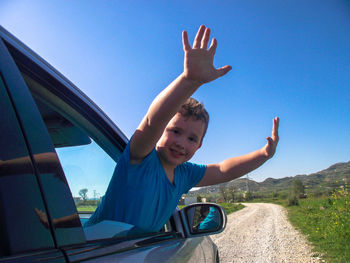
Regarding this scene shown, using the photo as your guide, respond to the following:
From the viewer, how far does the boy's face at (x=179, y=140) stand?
5.85 ft

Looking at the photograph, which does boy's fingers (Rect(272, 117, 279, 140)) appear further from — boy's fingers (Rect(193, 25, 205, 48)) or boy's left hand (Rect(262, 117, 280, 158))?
boy's fingers (Rect(193, 25, 205, 48))

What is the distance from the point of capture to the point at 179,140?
1.80 metres

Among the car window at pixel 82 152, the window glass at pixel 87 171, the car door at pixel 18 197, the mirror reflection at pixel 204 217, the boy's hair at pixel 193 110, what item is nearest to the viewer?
the car door at pixel 18 197

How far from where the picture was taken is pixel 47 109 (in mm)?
1479

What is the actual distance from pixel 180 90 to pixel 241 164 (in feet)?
4.63

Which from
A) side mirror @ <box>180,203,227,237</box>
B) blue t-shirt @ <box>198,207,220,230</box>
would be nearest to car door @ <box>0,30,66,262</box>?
side mirror @ <box>180,203,227,237</box>

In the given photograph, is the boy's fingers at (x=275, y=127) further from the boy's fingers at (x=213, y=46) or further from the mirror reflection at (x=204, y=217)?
the boy's fingers at (x=213, y=46)

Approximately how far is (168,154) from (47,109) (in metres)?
0.74

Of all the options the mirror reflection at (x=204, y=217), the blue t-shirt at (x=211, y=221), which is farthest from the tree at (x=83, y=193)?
the blue t-shirt at (x=211, y=221)

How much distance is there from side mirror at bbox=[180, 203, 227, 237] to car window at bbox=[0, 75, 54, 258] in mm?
1381

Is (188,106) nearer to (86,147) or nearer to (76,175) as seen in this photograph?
(86,147)

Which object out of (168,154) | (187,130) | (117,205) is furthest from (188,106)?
(117,205)

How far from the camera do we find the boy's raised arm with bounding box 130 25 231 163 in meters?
1.32

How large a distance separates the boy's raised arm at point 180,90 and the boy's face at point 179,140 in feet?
1.33
